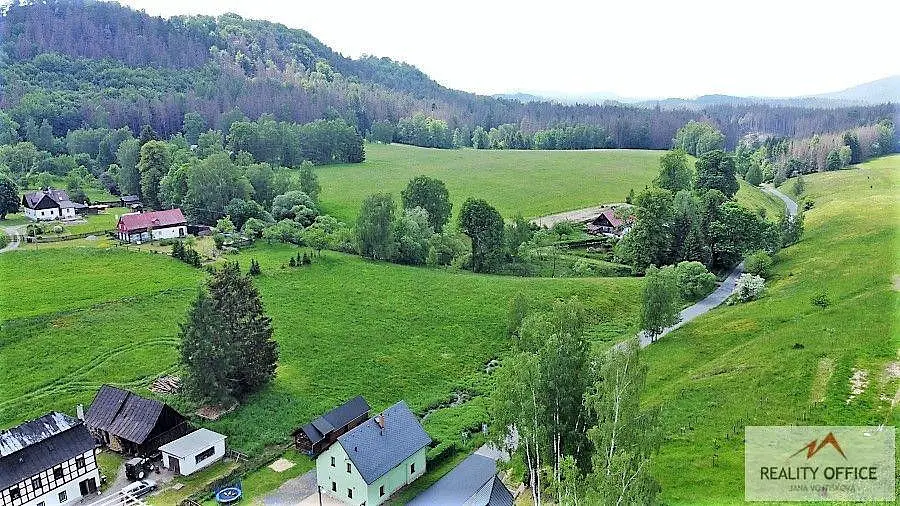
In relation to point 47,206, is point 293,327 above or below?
below

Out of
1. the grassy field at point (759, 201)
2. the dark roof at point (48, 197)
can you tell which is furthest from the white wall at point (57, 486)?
the grassy field at point (759, 201)

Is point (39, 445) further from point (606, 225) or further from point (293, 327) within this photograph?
point (606, 225)

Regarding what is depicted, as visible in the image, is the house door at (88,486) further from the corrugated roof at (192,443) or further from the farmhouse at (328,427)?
the farmhouse at (328,427)

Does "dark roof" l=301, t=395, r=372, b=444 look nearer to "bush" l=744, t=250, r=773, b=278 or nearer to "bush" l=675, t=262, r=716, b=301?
"bush" l=675, t=262, r=716, b=301

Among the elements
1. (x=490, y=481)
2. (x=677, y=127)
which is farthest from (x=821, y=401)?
(x=677, y=127)

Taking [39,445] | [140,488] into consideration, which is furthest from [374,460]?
[39,445]

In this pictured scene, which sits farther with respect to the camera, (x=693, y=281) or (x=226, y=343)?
(x=693, y=281)
